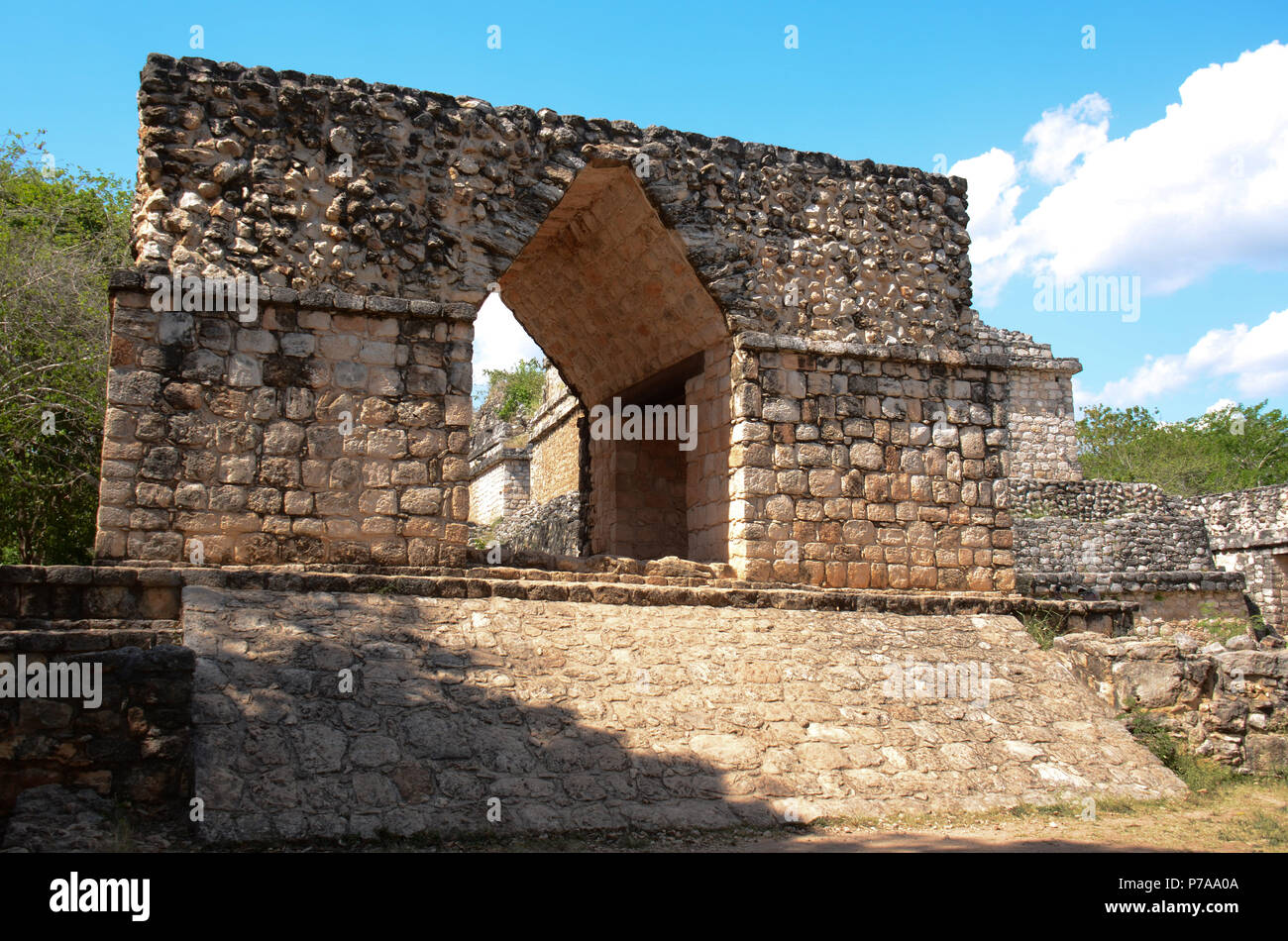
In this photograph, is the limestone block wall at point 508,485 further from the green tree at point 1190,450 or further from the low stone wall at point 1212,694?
the green tree at point 1190,450

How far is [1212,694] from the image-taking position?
7848 millimetres

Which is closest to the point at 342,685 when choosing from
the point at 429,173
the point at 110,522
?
the point at 110,522

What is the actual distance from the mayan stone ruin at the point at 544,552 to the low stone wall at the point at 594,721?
0.09 ft

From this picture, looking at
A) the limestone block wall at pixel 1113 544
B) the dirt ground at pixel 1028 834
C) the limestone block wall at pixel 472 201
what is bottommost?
the dirt ground at pixel 1028 834

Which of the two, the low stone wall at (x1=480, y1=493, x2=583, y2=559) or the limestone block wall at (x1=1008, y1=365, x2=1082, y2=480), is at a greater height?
the limestone block wall at (x1=1008, y1=365, x2=1082, y2=480)

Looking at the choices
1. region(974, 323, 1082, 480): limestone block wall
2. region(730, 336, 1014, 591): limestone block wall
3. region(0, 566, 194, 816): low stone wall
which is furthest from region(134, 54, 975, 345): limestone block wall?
region(974, 323, 1082, 480): limestone block wall

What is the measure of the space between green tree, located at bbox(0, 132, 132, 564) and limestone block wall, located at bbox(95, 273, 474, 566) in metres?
3.22

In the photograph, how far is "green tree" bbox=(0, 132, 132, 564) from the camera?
36.3 ft

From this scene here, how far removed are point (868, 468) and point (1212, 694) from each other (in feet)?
11.4

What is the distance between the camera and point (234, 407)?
7.95 metres

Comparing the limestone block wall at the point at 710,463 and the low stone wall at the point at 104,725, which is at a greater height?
the limestone block wall at the point at 710,463

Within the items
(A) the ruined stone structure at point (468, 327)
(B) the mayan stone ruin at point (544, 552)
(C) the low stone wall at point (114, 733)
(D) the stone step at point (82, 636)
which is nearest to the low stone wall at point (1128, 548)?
(B) the mayan stone ruin at point (544, 552)

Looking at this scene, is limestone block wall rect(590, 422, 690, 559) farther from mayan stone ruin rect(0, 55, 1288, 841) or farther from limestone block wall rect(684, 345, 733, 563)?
limestone block wall rect(684, 345, 733, 563)

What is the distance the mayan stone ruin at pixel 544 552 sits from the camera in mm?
5816
